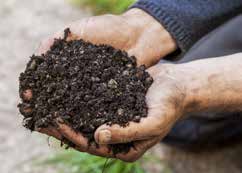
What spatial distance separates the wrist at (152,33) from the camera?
190cm

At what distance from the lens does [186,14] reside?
192 cm

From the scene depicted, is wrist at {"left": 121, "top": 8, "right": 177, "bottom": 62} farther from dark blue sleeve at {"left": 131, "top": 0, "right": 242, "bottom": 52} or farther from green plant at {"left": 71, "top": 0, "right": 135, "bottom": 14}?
green plant at {"left": 71, "top": 0, "right": 135, "bottom": 14}

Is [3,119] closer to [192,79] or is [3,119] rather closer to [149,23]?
[149,23]

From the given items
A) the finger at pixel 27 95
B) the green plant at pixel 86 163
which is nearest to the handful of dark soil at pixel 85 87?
the finger at pixel 27 95

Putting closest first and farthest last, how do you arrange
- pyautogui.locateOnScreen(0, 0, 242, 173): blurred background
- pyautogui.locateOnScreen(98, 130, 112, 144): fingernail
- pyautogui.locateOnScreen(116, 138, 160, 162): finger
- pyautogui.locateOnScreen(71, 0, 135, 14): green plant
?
pyautogui.locateOnScreen(98, 130, 112, 144): fingernail
pyautogui.locateOnScreen(116, 138, 160, 162): finger
pyautogui.locateOnScreen(0, 0, 242, 173): blurred background
pyautogui.locateOnScreen(71, 0, 135, 14): green plant

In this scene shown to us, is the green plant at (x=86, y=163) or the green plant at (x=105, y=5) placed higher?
the green plant at (x=105, y=5)

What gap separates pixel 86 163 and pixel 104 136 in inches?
32.0

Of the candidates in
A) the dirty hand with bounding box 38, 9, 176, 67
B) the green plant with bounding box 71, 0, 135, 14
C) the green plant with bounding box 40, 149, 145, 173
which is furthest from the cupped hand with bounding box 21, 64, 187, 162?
the green plant with bounding box 71, 0, 135, 14

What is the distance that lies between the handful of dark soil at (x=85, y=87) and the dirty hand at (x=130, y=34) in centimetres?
7

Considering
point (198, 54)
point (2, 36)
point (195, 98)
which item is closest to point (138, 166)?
point (198, 54)

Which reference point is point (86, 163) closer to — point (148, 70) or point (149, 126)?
point (148, 70)

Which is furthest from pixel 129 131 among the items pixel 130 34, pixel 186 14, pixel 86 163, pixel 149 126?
pixel 86 163

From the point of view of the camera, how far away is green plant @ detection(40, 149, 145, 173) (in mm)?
2080

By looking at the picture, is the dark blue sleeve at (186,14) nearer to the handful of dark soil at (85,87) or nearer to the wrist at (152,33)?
the wrist at (152,33)
